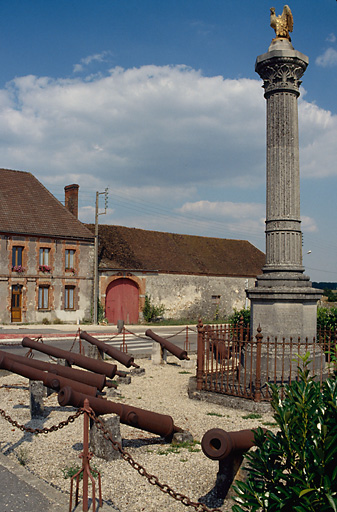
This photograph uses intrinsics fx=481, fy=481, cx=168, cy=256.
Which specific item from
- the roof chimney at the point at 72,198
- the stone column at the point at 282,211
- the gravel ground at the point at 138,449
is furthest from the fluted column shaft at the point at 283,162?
the roof chimney at the point at 72,198

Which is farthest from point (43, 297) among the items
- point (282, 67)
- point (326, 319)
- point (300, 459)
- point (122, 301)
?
point (300, 459)

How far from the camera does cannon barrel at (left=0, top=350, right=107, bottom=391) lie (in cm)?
731

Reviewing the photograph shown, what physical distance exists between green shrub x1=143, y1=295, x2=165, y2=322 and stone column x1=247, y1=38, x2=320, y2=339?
20761 millimetres

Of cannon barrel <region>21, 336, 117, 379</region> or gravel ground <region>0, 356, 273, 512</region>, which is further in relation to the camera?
cannon barrel <region>21, 336, 117, 379</region>

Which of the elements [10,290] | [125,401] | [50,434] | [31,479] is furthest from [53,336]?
[31,479]

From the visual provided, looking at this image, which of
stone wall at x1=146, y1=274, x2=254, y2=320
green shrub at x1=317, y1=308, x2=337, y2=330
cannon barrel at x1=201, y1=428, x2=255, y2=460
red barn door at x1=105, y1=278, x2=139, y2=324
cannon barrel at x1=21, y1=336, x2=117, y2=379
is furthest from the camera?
stone wall at x1=146, y1=274, x2=254, y2=320

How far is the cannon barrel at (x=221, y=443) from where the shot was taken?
431 cm

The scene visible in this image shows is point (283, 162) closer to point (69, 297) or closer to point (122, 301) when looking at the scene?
point (69, 297)

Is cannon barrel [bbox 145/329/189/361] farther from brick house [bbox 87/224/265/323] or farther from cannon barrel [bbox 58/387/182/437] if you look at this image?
brick house [bbox 87/224/265/323]

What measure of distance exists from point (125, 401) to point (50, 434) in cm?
220

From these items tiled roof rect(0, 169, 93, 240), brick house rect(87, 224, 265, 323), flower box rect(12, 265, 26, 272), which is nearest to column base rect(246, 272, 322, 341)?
flower box rect(12, 265, 26, 272)

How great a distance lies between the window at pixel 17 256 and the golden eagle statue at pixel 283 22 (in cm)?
1991

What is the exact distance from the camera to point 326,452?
107 inches

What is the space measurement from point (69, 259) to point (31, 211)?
3576 mm
